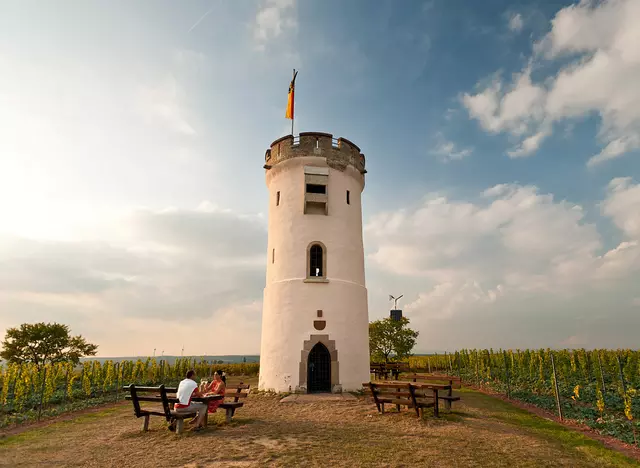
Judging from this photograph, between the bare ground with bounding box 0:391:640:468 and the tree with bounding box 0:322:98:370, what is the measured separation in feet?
101

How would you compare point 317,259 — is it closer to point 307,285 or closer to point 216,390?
point 307,285

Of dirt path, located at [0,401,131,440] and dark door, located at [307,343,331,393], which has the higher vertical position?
dark door, located at [307,343,331,393]

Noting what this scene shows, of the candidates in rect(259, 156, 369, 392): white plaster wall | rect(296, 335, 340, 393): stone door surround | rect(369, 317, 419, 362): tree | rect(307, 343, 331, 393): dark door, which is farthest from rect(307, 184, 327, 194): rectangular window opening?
rect(369, 317, 419, 362): tree

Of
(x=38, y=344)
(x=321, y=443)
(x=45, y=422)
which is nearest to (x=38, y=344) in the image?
(x=38, y=344)

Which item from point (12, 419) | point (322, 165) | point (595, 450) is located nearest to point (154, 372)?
point (12, 419)

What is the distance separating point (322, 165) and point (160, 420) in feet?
39.8

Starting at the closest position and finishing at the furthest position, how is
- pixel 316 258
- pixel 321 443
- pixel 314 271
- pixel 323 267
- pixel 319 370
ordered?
pixel 321 443
pixel 319 370
pixel 323 267
pixel 316 258
pixel 314 271

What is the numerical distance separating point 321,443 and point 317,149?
13146mm

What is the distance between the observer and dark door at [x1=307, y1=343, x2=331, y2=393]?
15977 mm

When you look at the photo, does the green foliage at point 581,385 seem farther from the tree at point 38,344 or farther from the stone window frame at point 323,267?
the tree at point 38,344

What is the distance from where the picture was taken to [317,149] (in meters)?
18.1

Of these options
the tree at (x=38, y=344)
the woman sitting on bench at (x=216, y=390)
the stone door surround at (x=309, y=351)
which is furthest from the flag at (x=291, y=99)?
the tree at (x=38, y=344)

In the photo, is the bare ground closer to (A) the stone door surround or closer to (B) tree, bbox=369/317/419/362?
(A) the stone door surround

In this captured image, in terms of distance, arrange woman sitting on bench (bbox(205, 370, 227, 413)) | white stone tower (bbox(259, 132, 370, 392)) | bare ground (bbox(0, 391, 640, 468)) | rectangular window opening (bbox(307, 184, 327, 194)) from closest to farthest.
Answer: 1. bare ground (bbox(0, 391, 640, 468))
2. woman sitting on bench (bbox(205, 370, 227, 413))
3. white stone tower (bbox(259, 132, 370, 392))
4. rectangular window opening (bbox(307, 184, 327, 194))
